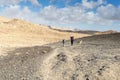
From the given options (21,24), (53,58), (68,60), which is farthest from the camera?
(21,24)

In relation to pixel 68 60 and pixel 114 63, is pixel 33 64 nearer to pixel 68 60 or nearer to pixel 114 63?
pixel 68 60

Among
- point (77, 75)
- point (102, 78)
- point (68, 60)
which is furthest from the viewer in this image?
point (68, 60)

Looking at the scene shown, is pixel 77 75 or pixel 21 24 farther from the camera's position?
pixel 21 24

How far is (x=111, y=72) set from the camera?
22.7m

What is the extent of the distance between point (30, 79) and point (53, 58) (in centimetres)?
873

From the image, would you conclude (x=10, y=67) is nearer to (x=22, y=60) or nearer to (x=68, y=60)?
(x=22, y=60)

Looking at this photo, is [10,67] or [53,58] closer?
[10,67]

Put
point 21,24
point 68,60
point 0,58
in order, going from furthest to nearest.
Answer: point 21,24, point 0,58, point 68,60

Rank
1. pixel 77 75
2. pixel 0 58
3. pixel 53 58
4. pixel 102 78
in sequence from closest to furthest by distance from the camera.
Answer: pixel 102 78 → pixel 77 75 → pixel 53 58 → pixel 0 58

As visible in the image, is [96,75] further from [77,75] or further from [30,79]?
[30,79]

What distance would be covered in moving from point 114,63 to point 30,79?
25.1ft

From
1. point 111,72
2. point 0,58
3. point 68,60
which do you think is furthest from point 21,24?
point 111,72

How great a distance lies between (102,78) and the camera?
72.1ft

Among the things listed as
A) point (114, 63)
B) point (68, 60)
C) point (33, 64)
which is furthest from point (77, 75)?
point (33, 64)
